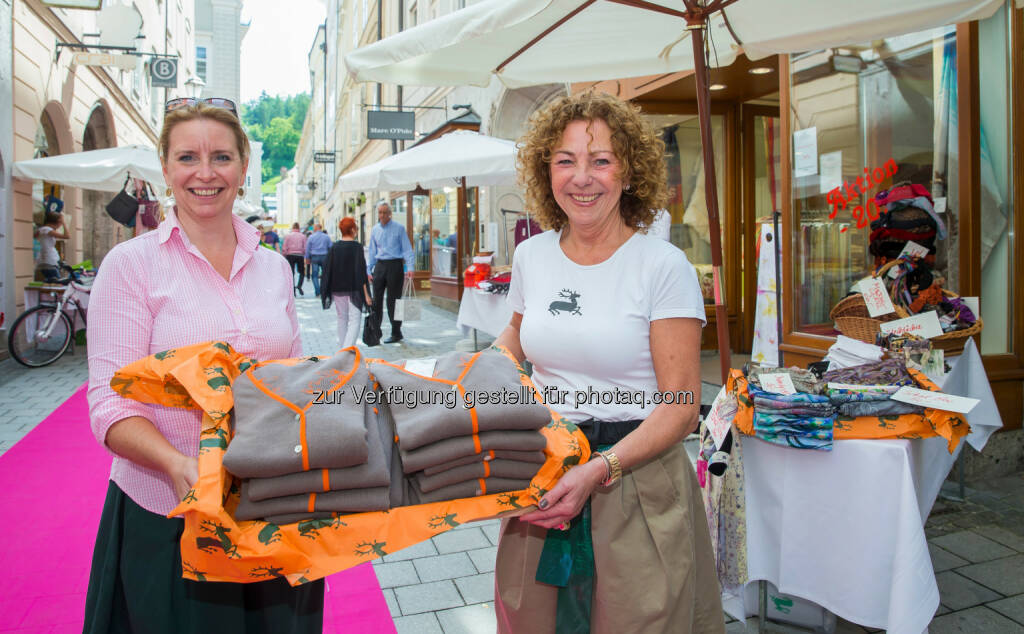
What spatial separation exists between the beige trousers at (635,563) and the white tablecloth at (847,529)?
38.9 inches

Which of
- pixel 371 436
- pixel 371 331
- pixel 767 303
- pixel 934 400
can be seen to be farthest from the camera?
pixel 371 331

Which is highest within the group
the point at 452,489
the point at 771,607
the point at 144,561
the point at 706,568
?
the point at 452,489

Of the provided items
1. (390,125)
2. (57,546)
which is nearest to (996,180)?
(57,546)

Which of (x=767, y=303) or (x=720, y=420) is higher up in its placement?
(x=767, y=303)

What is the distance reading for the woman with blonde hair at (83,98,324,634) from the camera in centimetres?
155

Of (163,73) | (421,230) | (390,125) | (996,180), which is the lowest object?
(996,180)

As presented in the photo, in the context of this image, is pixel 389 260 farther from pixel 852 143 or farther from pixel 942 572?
pixel 942 572

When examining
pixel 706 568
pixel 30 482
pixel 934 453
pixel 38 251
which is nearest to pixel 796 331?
pixel 934 453

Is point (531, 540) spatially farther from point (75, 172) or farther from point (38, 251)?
point (38, 251)

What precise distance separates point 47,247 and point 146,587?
37.0ft

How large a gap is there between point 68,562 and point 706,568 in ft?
10.4

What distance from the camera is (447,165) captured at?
8672mm

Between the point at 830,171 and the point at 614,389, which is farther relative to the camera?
the point at 830,171

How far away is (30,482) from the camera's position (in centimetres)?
463
